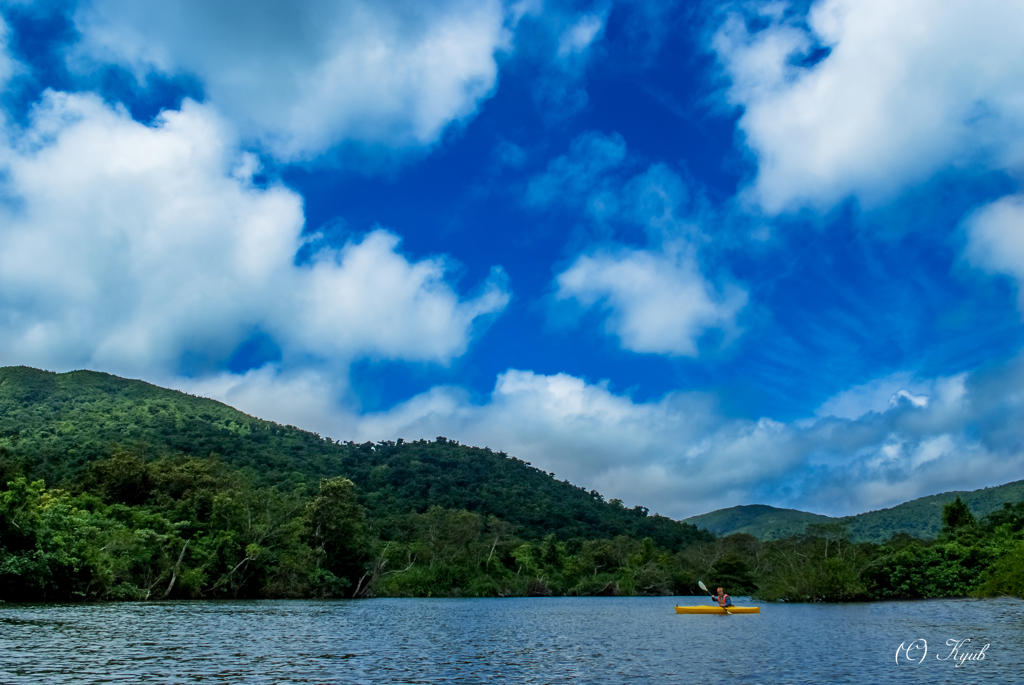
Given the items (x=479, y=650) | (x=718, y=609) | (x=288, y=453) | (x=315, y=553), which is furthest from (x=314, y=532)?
(x=288, y=453)

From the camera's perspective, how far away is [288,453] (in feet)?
516

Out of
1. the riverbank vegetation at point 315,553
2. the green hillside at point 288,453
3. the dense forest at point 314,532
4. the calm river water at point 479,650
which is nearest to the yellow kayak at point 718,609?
the calm river water at point 479,650

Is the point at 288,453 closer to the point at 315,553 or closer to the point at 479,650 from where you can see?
the point at 315,553

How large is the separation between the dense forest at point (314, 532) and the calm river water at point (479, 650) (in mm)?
10382

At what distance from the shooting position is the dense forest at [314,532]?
57875 millimetres

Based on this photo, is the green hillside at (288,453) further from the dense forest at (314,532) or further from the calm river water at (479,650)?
the calm river water at (479,650)

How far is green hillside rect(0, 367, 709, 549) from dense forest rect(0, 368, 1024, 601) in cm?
69

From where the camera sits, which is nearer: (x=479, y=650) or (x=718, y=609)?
(x=479, y=650)

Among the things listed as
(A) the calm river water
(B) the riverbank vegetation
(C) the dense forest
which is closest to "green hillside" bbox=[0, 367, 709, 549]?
(C) the dense forest

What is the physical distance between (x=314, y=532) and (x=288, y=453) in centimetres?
7585

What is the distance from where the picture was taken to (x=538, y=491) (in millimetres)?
178500

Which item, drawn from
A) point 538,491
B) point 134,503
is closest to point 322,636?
point 134,503

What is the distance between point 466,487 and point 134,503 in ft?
324

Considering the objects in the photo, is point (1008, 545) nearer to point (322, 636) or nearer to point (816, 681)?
point (816, 681)
